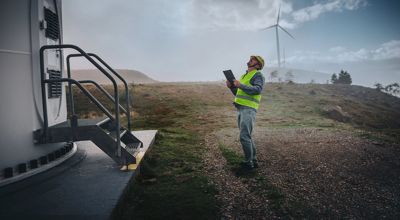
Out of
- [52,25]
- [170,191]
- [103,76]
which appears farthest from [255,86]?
[103,76]

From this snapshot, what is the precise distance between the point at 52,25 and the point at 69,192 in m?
3.26

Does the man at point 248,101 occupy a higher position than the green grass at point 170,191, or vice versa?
the man at point 248,101

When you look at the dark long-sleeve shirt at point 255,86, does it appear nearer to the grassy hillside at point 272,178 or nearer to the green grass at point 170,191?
the grassy hillside at point 272,178

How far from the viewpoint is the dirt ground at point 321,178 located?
3.66 meters

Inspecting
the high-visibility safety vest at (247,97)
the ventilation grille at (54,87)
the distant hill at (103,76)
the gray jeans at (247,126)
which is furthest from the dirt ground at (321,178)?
the distant hill at (103,76)

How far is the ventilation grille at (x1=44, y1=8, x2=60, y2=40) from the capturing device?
5008mm

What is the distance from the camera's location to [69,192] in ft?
12.1

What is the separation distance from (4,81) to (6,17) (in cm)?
92

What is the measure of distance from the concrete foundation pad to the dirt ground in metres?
1.53

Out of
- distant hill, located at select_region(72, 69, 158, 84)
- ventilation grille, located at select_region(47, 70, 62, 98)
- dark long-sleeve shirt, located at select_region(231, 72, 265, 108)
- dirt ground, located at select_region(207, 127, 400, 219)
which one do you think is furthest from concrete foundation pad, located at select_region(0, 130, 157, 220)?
distant hill, located at select_region(72, 69, 158, 84)

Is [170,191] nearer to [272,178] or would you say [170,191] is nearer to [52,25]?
[272,178]

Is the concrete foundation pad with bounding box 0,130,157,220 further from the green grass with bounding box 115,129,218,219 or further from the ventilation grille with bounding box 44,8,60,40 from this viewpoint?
the ventilation grille with bounding box 44,8,60,40

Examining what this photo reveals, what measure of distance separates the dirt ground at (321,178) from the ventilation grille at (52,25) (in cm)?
392

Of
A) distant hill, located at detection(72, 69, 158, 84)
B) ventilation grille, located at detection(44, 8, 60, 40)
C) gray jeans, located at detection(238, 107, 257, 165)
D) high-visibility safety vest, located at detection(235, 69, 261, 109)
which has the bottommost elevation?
gray jeans, located at detection(238, 107, 257, 165)
